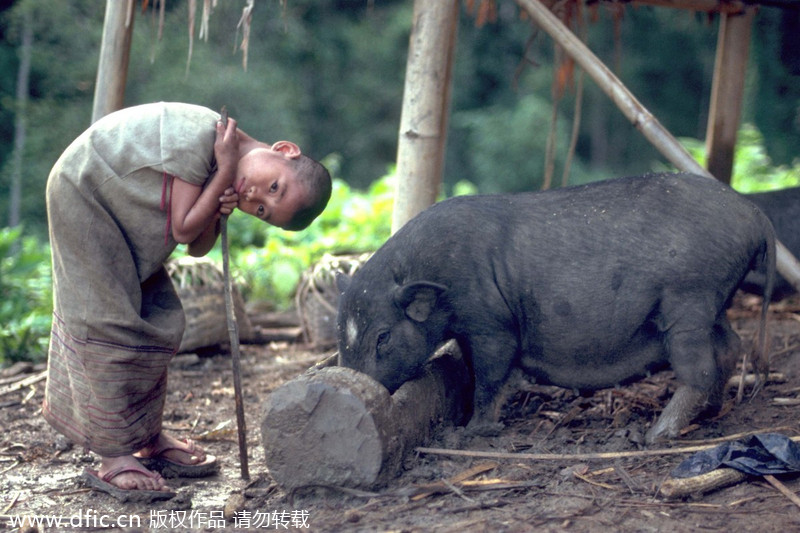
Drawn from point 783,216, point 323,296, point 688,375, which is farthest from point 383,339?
point 783,216

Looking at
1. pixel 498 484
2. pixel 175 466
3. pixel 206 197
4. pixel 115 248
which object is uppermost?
pixel 206 197

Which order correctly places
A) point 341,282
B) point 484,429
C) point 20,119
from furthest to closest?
point 20,119 < point 341,282 < point 484,429

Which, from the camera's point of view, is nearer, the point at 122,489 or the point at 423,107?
the point at 122,489

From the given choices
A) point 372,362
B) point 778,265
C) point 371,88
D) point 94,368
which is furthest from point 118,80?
point 371,88

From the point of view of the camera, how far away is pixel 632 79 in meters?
13.8

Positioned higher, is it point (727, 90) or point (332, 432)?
point (727, 90)

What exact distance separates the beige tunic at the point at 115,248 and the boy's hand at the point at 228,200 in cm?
10

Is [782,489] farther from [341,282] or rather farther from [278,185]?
[278,185]

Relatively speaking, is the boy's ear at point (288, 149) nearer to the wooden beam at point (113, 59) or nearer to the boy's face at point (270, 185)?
the boy's face at point (270, 185)

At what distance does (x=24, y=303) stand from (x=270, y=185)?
4.33 meters

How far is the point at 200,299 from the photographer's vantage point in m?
5.62

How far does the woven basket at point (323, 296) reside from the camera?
19.1 ft

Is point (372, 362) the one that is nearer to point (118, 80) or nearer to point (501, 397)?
point (501, 397)

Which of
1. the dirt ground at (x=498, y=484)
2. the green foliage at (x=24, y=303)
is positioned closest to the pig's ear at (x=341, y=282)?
the dirt ground at (x=498, y=484)
